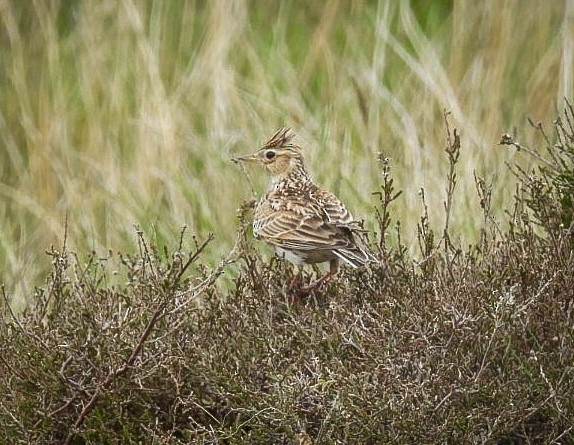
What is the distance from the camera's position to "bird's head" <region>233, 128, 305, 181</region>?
6945 millimetres

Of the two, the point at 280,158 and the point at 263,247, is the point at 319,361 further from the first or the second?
the point at 263,247

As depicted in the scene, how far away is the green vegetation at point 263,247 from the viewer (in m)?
4.62

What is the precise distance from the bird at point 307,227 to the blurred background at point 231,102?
0.60 m

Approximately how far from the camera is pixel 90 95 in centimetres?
966

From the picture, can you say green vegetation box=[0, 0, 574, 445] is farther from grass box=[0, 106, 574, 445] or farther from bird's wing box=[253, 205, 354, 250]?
bird's wing box=[253, 205, 354, 250]

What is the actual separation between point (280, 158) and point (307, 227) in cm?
87

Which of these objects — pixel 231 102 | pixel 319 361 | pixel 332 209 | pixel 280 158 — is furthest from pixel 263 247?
pixel 319 361

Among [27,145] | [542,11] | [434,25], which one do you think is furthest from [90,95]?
[542,11]

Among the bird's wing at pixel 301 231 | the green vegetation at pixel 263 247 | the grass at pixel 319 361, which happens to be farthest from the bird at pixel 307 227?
the grass at pixel 319 361

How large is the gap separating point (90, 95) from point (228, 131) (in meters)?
1.23

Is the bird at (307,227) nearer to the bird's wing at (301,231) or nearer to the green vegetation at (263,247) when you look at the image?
the bird's wing at (301,231)

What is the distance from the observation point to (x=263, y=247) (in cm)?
727

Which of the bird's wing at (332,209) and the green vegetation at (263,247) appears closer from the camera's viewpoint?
the green vegetation at (263,247)

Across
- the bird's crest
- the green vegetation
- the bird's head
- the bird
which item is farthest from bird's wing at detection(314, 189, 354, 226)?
the bird's crest
